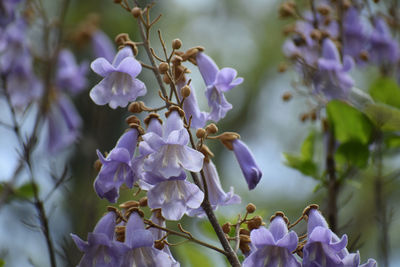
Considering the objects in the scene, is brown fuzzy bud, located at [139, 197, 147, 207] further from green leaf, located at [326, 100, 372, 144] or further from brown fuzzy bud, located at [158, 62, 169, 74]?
green leaf, located at [326, 100, 372, 144]

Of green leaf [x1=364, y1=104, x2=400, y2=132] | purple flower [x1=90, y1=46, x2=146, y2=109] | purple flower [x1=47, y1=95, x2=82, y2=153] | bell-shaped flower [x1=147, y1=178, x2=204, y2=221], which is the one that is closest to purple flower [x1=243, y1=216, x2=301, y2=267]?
bell-shaped flower [x1=147, y1=178, x2=204, y2=221]

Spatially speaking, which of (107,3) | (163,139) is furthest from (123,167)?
(107,3)

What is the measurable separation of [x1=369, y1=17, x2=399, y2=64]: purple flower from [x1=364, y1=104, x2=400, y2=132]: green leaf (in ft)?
2.97

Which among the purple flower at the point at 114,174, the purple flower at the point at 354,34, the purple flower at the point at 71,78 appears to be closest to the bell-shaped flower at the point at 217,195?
the purple flower at the point at 114,174

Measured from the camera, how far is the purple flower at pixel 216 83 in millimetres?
1893

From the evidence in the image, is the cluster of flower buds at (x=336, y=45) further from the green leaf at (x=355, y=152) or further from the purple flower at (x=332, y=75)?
the green leaf at (x=355, y=152)

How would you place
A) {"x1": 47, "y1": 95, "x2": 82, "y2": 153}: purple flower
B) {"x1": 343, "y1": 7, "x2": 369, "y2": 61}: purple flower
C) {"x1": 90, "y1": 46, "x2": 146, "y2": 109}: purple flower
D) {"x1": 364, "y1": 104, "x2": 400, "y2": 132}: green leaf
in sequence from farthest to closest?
{"x1": 47, "y1": 95, "x2": 82, "y2": 153}: purple flower, {"x1": 343, "y1": 7, "x2": 369, "y2": 61}: purple flower, {"x1": 364, "y1": 104, "x2": 400, "y2": 132}: green leaf, {"x1": 90, "y1": 46, "x2": 146, "y2": 109}: purple flower

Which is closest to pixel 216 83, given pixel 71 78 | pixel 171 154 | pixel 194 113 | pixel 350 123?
pixel 194 113

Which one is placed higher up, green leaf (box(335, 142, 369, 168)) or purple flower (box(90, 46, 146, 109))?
purple flower (box(90, 46, 146, 109))

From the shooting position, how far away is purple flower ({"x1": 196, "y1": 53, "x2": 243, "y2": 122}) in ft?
6.21

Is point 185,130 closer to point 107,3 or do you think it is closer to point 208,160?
point 208,160

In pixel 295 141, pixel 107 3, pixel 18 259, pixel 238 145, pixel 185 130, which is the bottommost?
pixel 295 141

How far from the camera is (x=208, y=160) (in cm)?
184

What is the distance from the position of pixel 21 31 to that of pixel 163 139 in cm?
272
